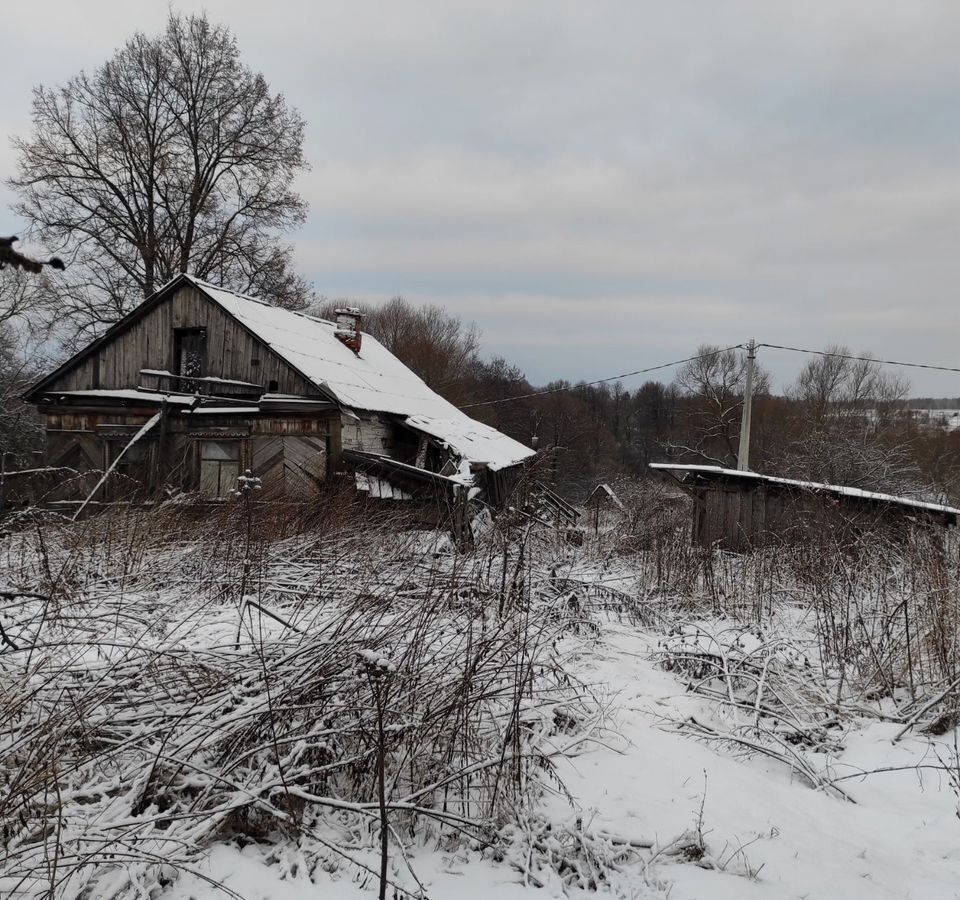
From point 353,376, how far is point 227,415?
2.94 meters

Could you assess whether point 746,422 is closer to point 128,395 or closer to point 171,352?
point 171,352

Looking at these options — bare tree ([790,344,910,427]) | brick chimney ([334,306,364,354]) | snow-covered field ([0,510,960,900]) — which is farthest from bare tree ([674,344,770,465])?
snow-covered field ([0,510,960,900])

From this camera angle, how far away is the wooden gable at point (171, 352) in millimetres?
13498

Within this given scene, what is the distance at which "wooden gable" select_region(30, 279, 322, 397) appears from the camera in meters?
13.5

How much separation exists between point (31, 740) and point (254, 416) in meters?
11.5

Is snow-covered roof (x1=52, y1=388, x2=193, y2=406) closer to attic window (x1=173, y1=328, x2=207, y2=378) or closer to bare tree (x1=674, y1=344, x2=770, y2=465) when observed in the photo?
attic window (x1=173, y1=328, x2=207, y2=378)

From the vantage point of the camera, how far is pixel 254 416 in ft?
44.4

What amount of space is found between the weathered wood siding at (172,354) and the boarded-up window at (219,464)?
58.4 inches

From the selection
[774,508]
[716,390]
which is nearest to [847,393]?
[716,390]

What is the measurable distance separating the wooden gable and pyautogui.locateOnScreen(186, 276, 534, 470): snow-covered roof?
305 millimetres

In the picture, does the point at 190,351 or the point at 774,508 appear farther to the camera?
the point at 190,351

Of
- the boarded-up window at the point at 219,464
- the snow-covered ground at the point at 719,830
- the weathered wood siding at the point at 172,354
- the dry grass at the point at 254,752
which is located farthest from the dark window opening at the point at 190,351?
the snow-covered ground at the point at 719,830

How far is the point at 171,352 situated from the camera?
1428cm

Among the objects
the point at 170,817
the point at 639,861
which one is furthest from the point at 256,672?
the point at 639,861
